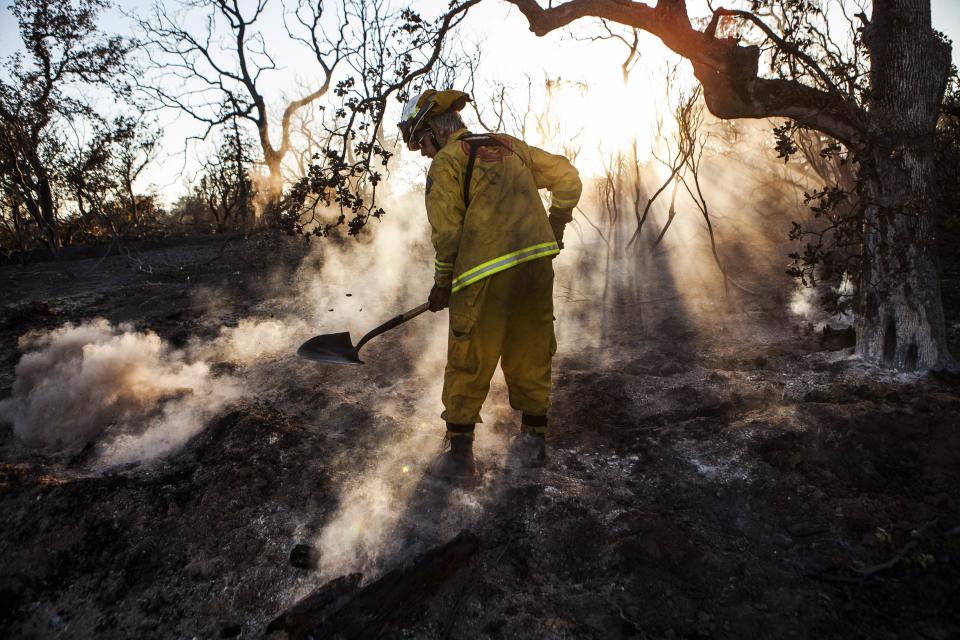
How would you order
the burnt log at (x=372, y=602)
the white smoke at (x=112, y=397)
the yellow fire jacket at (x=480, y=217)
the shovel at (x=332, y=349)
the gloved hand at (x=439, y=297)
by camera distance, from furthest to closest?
the shovel at (x=332, y=349) < the white smoke at (x=112, y=397) < the gloved hand at (x=439, y=297) < the yellow fire jacket at (x=480, y=217) < the burnt log at (x=372, y=602)

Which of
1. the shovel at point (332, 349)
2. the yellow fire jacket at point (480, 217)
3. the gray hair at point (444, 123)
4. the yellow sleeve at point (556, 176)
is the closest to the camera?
the yellow fire jacket at point (480, 217)

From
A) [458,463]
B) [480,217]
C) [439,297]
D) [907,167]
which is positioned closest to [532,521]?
[458,463]

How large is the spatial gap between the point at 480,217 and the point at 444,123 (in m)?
0.68

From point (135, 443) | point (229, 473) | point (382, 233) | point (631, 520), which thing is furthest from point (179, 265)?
point (631, 520)

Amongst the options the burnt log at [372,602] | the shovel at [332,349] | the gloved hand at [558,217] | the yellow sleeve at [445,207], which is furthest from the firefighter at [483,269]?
the shovel at [332,349]

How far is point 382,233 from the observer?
9.70 m

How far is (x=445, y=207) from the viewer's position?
2.53 m

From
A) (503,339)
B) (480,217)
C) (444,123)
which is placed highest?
(444,123)

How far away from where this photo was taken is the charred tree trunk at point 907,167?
326 centimetres

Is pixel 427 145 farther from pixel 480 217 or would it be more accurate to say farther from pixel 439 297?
pixel 439 297

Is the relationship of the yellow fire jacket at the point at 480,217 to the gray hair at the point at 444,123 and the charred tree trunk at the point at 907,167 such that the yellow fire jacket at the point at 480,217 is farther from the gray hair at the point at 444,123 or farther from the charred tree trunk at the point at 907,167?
the charred tree trunk at the point at 907,167

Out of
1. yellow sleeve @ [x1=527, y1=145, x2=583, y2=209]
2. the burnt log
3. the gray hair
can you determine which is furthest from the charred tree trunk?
the burnt log

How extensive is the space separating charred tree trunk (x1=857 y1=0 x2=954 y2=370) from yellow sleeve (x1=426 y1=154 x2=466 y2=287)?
2658 millimetres

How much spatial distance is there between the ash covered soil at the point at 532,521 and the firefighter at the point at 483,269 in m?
0.36
